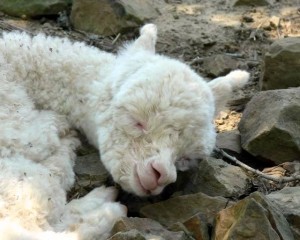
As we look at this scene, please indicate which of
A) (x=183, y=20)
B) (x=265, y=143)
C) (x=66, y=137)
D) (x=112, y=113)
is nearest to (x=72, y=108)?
(x=66, y=137)

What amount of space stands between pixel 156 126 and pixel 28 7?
4.28m

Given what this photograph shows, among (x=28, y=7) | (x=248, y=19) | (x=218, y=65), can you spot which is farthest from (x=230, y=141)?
(x=28, y=7)

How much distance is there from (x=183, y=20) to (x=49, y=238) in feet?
16.9

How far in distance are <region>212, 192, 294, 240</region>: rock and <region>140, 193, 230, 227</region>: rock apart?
36 centimetres

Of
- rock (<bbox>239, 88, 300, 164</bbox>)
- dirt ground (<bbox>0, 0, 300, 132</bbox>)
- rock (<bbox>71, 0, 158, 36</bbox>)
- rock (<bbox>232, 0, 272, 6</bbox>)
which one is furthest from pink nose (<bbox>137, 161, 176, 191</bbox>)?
rock (<bbox>232, 0, 272, 6</bbox>)

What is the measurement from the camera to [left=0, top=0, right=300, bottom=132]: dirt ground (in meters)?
8.12

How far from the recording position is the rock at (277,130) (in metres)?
5.68

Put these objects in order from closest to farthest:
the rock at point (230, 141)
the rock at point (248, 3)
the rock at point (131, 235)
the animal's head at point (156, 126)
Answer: the rock at point (131, 235) < the animal's head at point (156, 126) < the rock at point (230, 141) < the rock at point (248, 3)

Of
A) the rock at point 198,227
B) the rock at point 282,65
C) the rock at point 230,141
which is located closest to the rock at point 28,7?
the rock at point 282,65

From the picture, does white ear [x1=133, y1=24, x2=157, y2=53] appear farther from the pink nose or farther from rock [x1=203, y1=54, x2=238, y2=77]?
rock [x1=203, y1=54, x2=238, y2=77]

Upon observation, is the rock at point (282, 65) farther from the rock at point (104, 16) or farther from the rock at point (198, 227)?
the rock at point (198, 227)

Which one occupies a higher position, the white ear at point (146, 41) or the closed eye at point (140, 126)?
the white ear at point (146, 41)

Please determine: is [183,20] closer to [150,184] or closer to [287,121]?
[287,121]

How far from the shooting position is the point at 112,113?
514 centimetres
